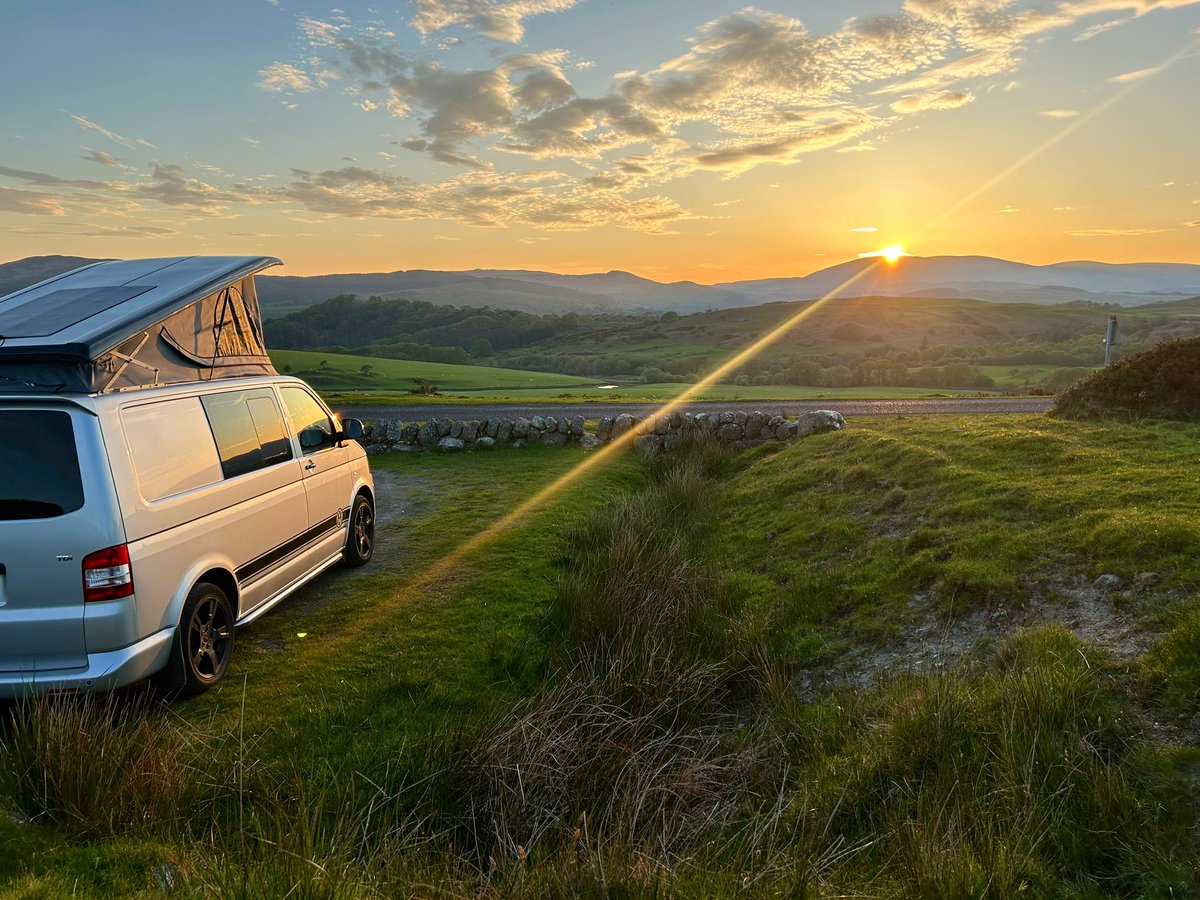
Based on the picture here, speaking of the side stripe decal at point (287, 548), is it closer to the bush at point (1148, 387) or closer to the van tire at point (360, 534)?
the van tire at point (360, 534)

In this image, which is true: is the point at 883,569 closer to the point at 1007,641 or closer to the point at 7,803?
the point at 1007,641

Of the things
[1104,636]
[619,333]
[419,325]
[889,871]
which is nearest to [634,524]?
[1104,636]

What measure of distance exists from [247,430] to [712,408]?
19.3 metres

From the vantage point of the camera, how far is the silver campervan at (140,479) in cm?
421

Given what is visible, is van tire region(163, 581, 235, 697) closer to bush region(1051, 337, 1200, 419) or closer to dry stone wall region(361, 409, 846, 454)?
dry stone wall region(361, 409, 846, 454)

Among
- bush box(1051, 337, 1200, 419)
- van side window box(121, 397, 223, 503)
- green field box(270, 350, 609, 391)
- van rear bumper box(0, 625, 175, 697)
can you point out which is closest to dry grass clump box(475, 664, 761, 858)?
van rear bumper box(0, 625, 175, 697)

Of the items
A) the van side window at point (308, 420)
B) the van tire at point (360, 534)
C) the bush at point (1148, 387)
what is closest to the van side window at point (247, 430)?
the van side window at point (308, 420)

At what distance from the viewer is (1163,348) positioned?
12750 millimetres

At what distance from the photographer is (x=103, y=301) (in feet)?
17.8

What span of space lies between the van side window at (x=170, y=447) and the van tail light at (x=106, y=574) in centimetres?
44

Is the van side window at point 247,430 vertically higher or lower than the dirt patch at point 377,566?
higher

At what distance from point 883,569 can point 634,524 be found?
3.25 m

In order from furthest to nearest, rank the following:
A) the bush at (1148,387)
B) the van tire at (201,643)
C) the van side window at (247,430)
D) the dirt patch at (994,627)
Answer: the bush at (1148,387), the van side window at (247,430), the dirt patch at (994,627), the van tire at (201,643)

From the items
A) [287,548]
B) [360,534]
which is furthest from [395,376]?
[287,548]
